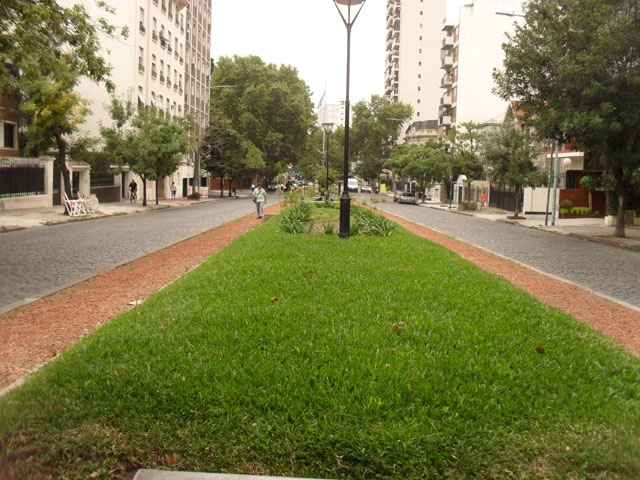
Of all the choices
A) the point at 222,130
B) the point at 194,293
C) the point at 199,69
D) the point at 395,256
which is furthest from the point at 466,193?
the point at 194,293

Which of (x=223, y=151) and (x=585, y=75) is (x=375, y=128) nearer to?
(x=223, y=151)

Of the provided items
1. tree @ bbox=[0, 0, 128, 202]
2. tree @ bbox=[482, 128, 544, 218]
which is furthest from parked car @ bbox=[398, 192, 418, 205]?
tree @ bbox=[0, 0, 128, 202]

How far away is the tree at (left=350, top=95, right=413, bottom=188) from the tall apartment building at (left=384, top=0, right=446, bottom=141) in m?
5.67

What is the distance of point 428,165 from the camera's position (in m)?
59.2

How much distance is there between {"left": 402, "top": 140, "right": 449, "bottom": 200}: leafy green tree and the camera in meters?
58.7

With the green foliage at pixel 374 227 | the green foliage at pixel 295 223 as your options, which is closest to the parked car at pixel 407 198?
the green foliage at pixel 295 223

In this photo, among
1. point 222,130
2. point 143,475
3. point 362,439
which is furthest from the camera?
point 222,130

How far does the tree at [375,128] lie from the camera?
94.6m

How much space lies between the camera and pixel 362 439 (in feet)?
10.6

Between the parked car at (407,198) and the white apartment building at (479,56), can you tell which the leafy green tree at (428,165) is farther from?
the white apartment building at (479,56)

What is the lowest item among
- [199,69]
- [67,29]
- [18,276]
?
[18,276]

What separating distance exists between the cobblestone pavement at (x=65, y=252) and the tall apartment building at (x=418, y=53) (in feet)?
287

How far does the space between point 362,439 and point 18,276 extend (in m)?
8.33

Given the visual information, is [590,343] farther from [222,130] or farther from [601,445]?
[222,130]
